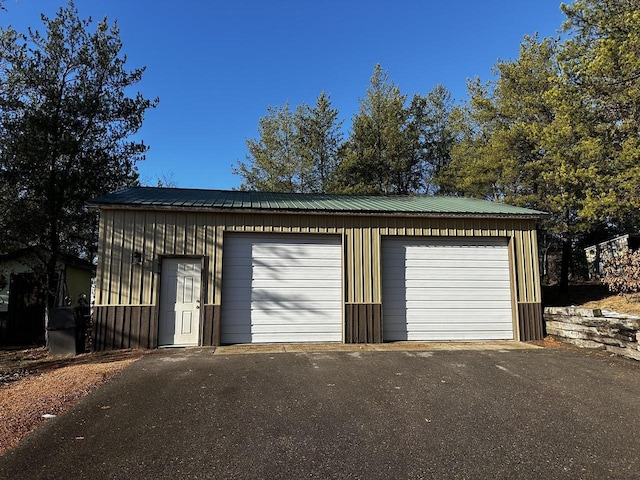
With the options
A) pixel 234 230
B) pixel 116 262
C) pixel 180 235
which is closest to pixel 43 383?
pixel 116 262

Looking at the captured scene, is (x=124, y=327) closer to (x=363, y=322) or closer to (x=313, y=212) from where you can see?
(x=313, y=212)

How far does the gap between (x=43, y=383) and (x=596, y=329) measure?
9.56 meters

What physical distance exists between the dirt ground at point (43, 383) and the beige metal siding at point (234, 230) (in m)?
1.32

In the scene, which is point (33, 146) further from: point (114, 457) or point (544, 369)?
point (544, 369)

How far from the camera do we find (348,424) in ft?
12.8

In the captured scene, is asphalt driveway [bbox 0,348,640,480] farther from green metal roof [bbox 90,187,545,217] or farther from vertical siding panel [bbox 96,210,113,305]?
green metal roof [bbox 90,187,545,217]

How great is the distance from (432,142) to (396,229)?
14.5 metres

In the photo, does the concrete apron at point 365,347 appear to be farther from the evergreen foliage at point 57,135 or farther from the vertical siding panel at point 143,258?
the evergreen foliage at point 57,135

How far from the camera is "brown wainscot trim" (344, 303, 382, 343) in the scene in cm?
857

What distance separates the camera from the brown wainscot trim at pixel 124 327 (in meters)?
7.82

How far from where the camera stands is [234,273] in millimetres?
8500

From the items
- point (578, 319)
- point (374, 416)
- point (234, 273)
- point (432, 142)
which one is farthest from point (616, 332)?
point (432, 142)

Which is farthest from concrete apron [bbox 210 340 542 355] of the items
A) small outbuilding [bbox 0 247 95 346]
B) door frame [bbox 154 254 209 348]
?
small outbuilding [bbox 0 247 95 346]

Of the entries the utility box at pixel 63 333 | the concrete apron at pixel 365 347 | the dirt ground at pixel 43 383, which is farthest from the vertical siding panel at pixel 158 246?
the concrete apron at pixel 365 347
